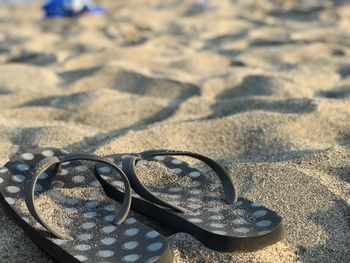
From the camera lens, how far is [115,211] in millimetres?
1148

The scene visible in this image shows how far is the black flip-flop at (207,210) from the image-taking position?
1046 mm

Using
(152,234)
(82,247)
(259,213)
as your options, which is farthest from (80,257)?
(259,213)

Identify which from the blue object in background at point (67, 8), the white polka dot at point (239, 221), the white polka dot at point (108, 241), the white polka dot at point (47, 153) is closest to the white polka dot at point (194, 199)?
the white polka dot at point (239, 221)

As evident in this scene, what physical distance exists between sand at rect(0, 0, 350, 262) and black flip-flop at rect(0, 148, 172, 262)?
0.14ft

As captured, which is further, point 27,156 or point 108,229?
point 27,156

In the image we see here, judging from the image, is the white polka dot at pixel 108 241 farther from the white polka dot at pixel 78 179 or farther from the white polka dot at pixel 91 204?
the white polka dot at pixel 78 179

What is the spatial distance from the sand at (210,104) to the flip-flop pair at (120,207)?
0.04 meters

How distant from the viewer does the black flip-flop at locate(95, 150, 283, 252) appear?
41.2 inches

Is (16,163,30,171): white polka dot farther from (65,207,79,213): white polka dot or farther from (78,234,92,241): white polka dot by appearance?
(78,234,92,241): white polka dot

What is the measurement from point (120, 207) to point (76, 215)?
0.30ft

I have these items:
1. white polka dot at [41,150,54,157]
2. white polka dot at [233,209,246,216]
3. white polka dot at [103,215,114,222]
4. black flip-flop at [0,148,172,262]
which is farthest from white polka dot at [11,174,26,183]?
white polka dot at [233,209,246,216]

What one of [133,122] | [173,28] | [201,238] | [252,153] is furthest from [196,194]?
[173,28]

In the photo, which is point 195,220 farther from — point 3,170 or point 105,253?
point 3,170

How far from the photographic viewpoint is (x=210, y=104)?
2.16 metres
